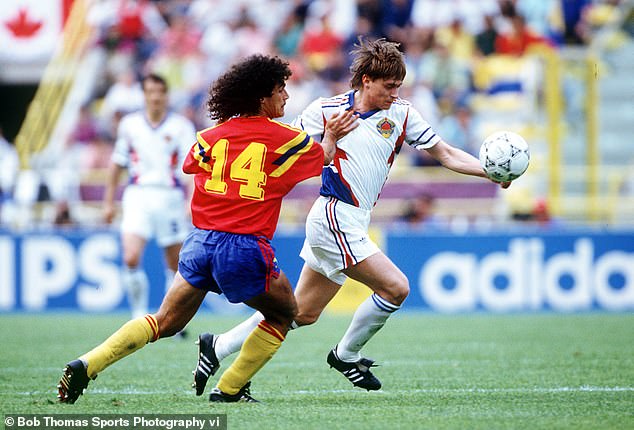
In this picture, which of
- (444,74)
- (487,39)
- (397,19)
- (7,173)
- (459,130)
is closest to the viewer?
(459,130)

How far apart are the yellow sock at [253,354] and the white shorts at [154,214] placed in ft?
16.3

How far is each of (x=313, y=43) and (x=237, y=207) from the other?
14.3 m

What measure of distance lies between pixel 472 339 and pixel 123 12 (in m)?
12.8

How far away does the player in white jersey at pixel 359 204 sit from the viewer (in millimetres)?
7090

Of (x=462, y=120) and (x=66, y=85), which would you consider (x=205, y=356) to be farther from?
(x=66, y=85)

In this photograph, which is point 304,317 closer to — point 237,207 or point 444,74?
point 237,207

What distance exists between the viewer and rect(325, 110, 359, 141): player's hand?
266 inches

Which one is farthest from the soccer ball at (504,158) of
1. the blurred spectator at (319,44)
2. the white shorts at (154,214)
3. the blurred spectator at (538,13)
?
the blurred spectator at (538,13)

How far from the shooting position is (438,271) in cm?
1512

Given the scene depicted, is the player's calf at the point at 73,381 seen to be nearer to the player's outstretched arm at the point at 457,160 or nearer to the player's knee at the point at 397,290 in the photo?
the player's knee at the point at 397,290

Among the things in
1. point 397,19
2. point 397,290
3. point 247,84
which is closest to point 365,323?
point 397,290

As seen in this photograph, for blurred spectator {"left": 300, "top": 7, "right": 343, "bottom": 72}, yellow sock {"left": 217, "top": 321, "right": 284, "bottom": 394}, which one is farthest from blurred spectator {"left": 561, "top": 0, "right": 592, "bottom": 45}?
yellow sock {"left": 217, "top": 321, "right": 284, "bottom": 394}

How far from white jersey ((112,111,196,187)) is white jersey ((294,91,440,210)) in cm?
436

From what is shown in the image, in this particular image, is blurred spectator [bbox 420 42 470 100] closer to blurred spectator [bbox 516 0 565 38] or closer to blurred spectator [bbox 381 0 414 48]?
blurred spectator [bbox 381 0 414 48]
